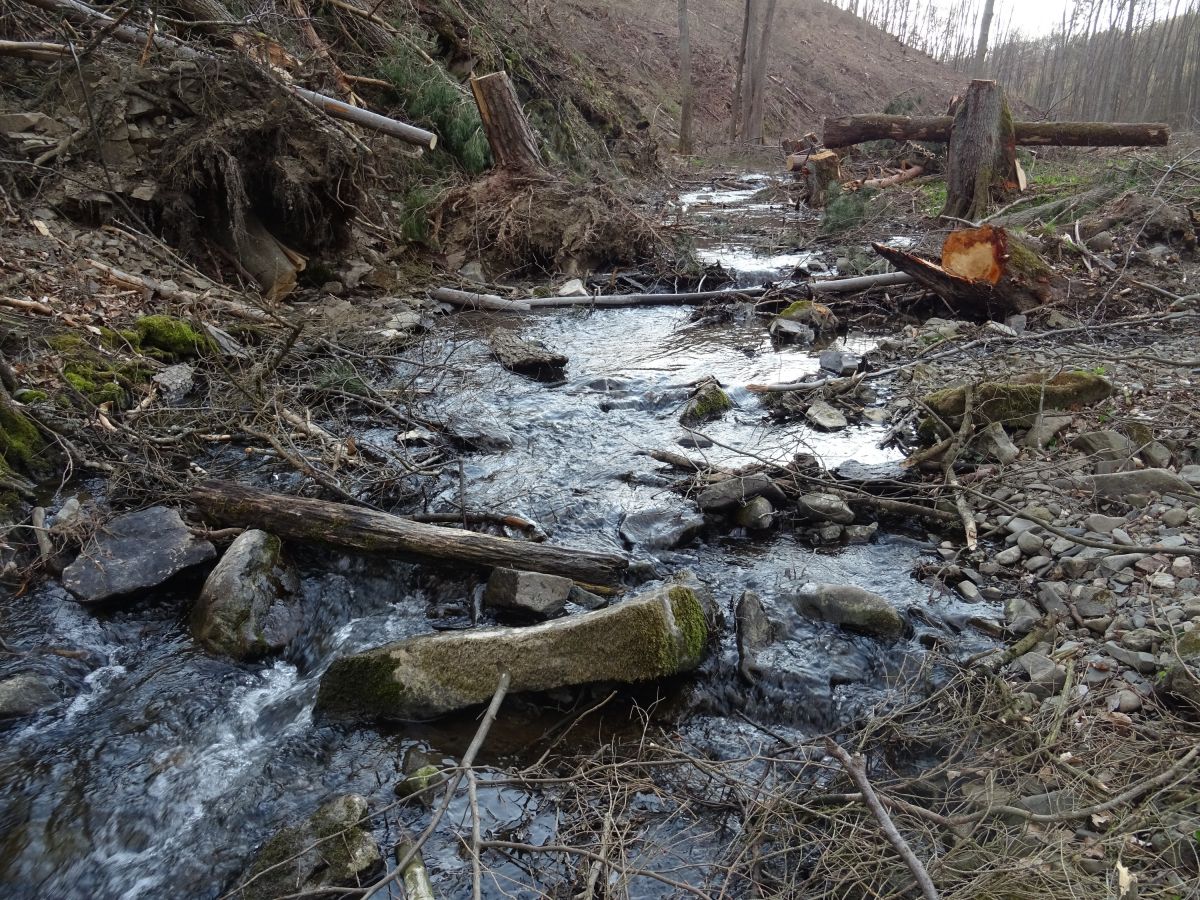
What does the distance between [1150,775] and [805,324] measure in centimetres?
592

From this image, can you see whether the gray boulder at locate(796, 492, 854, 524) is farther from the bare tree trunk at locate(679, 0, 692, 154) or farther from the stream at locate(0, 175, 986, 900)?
the bare tree trunk at locate(679, 0, 692, 154)

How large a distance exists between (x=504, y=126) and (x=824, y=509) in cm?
804

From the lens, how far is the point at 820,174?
44.2 feet

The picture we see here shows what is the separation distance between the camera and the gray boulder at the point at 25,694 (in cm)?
287

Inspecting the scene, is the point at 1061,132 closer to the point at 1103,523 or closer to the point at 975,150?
the point at 975,150

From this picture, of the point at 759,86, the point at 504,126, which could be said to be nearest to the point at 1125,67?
the point at 759,86

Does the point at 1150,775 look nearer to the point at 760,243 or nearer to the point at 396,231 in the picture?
the point at 396,231

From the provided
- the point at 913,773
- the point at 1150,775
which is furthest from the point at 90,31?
the point at 1150,775

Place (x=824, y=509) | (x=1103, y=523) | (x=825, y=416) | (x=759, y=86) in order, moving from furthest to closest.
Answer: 1. (x=759, y=86)
2. (x=825, y=416)
3. (x=824, y=509)
4. (x=1103, y=523)

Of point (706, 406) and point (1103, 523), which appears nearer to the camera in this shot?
point (1103, 523)

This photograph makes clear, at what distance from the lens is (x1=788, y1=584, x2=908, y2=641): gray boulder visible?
10.9 feet

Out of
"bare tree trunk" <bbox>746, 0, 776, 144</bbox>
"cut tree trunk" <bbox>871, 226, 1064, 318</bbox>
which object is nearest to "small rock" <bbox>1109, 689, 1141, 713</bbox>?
"cut tree trunk" <bbox>871, 226, 1064, 318</bbox>

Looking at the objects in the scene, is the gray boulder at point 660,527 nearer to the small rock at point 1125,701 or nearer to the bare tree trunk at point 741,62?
the small rock at point 1125,701

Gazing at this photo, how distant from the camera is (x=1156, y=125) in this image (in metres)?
10.6
